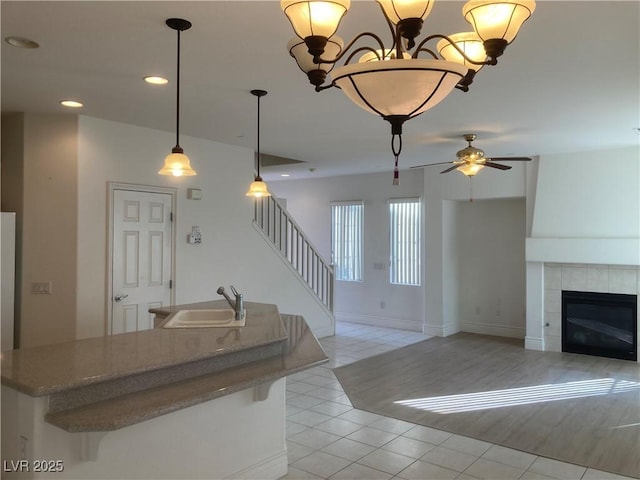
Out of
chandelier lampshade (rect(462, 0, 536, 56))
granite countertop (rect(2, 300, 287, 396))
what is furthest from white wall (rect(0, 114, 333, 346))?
chandelier lampshade (rect(462, 0, 536, 56))

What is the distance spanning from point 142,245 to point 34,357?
2906 mm

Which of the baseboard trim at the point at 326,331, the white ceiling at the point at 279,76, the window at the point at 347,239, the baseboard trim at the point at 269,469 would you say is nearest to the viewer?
the white ceiling at the point at 279,76

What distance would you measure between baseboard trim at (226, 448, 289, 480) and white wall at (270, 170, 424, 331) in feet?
18.1

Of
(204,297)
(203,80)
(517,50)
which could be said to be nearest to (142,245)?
(204,297)

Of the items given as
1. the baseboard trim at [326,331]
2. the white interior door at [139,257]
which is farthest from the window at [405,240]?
the white interior door at [139,257]

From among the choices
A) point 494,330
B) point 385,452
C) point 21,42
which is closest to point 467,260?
point 494,330

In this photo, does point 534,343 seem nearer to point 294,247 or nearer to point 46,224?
point 294,247

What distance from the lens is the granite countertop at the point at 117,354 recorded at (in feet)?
7.06

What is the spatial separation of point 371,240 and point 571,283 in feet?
11.2

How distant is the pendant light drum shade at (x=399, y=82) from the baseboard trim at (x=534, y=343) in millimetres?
6426

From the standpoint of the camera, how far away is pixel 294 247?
7.96 m

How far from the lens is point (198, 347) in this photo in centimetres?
277

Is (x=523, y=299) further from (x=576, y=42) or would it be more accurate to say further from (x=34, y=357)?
(x=34, y=357)

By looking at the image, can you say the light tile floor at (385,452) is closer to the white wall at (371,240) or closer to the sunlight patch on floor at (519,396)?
the sunlight patch on floor at (519,396)
